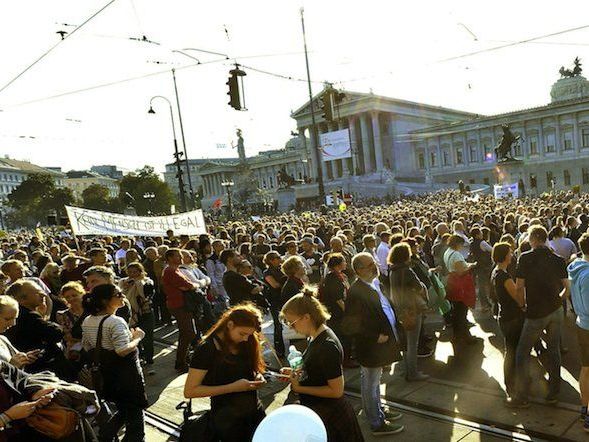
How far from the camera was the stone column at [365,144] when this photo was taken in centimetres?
7562

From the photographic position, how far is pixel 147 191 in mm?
66000

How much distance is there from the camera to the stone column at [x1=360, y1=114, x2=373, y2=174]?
7562 cm

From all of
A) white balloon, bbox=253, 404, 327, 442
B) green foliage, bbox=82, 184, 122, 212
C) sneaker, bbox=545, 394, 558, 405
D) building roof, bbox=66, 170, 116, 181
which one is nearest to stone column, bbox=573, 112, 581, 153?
green foliage, bbox=82, 184, 122, 212

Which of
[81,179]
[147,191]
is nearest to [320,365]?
[147,191]

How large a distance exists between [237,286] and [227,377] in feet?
13.0

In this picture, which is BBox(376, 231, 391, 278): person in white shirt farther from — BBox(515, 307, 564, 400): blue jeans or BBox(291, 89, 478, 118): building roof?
BBox(291, 89, 478, 118): building roof

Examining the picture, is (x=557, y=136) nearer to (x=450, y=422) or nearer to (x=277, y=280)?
(x=277, y=280)

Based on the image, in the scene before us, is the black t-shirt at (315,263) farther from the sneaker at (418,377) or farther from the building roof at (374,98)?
the building roof at (374,98)

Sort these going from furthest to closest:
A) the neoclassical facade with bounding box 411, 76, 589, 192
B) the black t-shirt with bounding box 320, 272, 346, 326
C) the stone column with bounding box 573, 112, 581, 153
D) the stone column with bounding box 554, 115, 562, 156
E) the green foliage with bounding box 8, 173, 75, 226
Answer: the green foliage with bounding box 8, 173, 75, 226 → the stone column with bounding box 554, 115, 562, 156 → the neoclassical facade with bounding box 411, 76, 589, 192 → the stone column with bounding box 573, 112, 581, 153 → the black t-shirt with bounding box 320, 272, 346, 326

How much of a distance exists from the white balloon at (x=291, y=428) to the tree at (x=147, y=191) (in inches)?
2576

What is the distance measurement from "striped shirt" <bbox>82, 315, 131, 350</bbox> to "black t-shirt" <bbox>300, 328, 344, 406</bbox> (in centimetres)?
176

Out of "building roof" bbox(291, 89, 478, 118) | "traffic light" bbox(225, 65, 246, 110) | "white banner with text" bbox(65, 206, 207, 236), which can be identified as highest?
"building roof" bbox(291, 89, 478, 118)

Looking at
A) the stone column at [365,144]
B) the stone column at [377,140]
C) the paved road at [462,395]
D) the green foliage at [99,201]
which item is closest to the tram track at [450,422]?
the paved road at [462,395]

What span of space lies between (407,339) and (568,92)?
277ft
